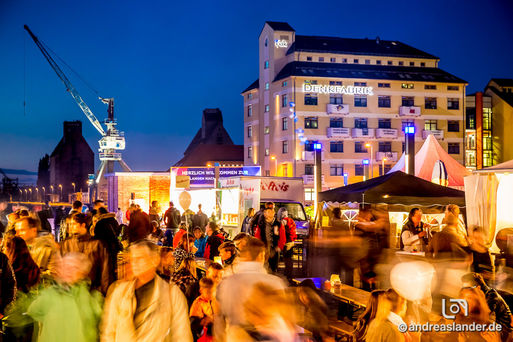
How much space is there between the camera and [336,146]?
58656mm

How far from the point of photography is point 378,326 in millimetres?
4578

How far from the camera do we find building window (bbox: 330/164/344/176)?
2281 inches

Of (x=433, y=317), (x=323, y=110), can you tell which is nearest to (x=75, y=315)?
(x=433, y=317)

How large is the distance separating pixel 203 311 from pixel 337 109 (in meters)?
52.8

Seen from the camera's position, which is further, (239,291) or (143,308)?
(239,291)

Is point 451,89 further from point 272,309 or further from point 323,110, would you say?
point 272,309

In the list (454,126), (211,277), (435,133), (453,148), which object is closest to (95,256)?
(211,277)

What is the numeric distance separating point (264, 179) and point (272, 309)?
15899 mm

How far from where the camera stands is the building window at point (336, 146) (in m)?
Result: 58.4

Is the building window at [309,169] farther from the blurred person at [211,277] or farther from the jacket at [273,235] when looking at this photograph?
the blurred person at [211,277]

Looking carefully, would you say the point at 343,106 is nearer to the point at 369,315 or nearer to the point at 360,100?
the point at 360,100

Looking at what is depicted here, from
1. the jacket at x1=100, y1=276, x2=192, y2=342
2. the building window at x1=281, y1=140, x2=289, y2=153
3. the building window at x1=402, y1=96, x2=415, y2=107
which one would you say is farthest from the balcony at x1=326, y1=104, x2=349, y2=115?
the jacket at x1=100, y1=276, x2=192, y2=342

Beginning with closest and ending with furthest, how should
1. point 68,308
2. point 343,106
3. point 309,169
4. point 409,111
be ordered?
point 68,308
point 309,169
point 343,106
point 409,111

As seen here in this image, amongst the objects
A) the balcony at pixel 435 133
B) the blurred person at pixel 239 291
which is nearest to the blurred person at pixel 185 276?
the blurred person at pixel 239 291
